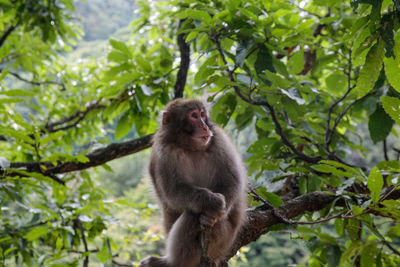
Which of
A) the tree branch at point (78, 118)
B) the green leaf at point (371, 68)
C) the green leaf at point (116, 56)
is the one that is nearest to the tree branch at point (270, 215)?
the green leaf at point (371, 68)

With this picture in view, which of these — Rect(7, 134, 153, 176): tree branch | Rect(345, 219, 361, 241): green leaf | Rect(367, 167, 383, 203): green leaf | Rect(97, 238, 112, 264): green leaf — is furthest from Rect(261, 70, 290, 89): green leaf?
Rect(97, 238, 112, 264): green leaf

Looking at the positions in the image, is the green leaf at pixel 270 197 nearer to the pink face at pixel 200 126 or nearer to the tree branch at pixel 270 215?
the tree branch at pixel 270 215

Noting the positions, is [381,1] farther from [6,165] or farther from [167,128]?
[6,165]

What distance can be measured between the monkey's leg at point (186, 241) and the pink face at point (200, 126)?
53 centimetres

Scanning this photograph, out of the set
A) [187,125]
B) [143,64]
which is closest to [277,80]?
[187,125]

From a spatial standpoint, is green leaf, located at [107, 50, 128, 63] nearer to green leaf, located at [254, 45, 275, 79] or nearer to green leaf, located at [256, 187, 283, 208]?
green leaf, located at [254, 45, 275, 79]

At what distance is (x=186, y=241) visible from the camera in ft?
7.90

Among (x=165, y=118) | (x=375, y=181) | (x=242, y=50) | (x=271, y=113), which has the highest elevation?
(x=242, y=50)

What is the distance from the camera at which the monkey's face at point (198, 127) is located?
103 inches

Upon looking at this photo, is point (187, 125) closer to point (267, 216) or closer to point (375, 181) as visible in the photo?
point (267, 216)

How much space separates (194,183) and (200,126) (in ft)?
1.42

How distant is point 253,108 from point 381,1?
1467mm

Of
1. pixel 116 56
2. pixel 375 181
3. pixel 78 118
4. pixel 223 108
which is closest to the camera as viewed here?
pixel 375 181

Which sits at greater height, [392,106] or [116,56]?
[116,56]
